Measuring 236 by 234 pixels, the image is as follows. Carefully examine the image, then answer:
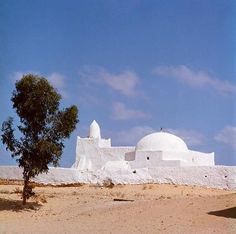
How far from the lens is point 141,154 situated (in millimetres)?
39594

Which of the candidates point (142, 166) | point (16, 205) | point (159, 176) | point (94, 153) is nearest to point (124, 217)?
point (16, 205)

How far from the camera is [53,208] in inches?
711

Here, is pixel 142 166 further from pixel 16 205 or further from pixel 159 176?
pixel 16 205

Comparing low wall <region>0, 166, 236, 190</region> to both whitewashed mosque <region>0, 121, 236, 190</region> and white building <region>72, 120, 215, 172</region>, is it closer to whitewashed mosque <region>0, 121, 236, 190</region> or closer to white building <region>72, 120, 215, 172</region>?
whitewashed mosque <region>0, 121, 236, 190</region>

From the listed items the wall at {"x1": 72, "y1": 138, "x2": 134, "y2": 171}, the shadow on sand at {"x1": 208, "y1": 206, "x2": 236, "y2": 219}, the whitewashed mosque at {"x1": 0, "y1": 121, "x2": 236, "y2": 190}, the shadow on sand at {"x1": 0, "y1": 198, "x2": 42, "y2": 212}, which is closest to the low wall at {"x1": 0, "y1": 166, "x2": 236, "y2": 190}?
the whitewashed mosque at {"x1": 0, "y1": 121, "x2": 236, "y2": 190}

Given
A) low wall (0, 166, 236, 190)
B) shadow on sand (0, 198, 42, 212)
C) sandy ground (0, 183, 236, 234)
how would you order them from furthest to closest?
low wall (0, 166, 236, 190) < shadow on sand (0, 198, 42, 212) < sandy ground (0, 183, 236, 234)

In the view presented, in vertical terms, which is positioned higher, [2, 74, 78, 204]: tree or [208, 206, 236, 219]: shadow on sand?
[2, 74, 78, 204]: tree

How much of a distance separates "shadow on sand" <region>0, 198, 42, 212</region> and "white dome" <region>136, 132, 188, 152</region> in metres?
23.1

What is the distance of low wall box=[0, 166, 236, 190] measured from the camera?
108 ft

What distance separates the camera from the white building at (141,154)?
38.9 metres

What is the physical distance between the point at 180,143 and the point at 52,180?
13779 mm

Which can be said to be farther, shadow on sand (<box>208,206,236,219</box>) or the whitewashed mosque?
the whitewashed mosque

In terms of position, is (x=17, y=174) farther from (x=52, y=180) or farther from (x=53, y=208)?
(x=53, y=208)

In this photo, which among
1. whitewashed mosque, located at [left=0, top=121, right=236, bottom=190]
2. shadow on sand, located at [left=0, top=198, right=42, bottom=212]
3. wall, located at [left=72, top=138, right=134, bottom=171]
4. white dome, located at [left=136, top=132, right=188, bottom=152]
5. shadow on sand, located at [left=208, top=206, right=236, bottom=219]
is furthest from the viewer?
wall, located at [left=72, top=138, right=134, bottom=171]
